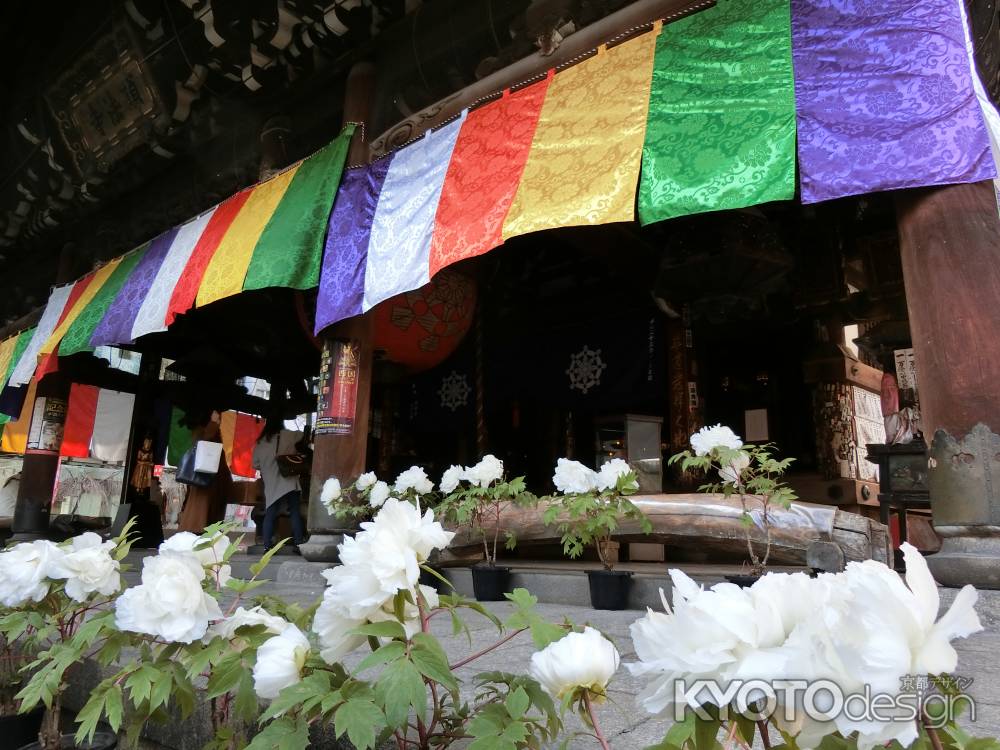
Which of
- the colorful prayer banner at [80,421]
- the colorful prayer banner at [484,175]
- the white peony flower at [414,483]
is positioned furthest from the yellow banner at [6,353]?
the colorful prayer banner at [484,175]

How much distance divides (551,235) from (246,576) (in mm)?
5671

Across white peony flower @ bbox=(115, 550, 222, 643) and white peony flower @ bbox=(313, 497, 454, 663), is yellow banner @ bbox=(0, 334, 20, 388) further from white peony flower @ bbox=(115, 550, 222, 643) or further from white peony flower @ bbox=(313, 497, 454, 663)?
white peony flower @ bbox=(313, 497, 454, 663)

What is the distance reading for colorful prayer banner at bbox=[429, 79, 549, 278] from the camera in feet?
16.1

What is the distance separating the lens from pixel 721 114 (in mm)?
4184

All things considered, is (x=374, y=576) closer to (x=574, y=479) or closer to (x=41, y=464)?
(x=574, y=479)

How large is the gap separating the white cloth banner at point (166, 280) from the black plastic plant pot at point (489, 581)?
467 centimetres

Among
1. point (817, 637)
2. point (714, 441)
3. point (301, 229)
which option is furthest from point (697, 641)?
point (301, 229)

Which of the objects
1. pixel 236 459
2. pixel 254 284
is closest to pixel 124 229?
pixel 254 284

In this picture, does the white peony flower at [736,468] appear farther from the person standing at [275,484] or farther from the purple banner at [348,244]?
the person standing at [275,484]

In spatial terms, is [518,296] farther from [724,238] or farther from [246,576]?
[246,576]

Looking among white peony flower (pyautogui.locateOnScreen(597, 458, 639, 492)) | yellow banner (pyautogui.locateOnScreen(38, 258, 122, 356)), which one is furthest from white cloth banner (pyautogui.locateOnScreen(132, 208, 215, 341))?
white peony flower (pyautogui.locateOnScreen(597, 458, 639, 492))

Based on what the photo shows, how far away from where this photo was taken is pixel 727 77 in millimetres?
4273

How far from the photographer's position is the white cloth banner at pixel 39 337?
9.40m

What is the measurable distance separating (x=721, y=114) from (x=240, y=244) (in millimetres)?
4921
